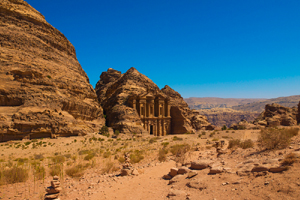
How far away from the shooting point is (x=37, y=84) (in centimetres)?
2675

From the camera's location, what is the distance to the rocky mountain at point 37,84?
77.4ft

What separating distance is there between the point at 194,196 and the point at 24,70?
27.9 m

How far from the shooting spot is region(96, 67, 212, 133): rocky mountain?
3854 centimetres

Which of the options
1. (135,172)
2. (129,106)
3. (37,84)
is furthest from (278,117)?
(37,84)

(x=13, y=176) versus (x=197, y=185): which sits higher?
(x=197, y=185)

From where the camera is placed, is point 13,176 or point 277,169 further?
point 13,176

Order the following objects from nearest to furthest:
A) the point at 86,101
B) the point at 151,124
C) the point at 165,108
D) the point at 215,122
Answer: the point at 86,101, the point at 151,124, the point at 165,108, the point at 215,122

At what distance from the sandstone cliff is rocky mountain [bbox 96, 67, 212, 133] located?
542 inches

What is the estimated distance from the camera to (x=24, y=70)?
1008 inches

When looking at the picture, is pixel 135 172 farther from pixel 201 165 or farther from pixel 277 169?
pixel 277 169

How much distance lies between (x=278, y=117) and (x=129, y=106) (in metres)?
34.8

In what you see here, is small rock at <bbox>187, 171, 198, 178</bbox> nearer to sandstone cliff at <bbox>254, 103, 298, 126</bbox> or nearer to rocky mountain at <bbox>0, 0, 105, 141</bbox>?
rocky mountain at <bbox>0, 0, 105, 141</bbox>

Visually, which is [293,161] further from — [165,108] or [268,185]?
[165,108]

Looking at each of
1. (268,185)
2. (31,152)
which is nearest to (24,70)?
(31,152)
